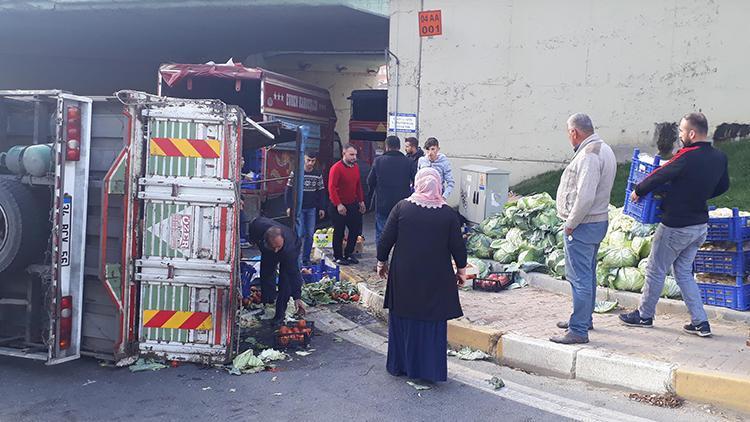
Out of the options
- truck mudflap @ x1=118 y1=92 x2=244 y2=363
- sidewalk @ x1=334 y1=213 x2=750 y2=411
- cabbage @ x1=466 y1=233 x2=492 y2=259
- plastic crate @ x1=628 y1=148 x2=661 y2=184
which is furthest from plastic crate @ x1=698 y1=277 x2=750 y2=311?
truck mudflap @ x1=118 y1=92 x2=244 y2=363

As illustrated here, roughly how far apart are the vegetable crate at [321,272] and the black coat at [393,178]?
112 centimetres

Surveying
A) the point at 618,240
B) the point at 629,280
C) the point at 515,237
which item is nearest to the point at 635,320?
the point at 629,280

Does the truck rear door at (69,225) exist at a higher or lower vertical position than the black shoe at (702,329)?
higher

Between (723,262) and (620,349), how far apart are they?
1.66 meters

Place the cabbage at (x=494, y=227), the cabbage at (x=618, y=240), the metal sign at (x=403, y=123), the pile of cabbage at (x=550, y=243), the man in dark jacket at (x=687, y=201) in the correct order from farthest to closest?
the metal sign at (x=403, y=123), the cabbage at (x=494, y=227), the cabbage at (x=618, y=240), the pile of cabbage at (x=550, y=243), the man in dark jacket at (x=687, y=201)

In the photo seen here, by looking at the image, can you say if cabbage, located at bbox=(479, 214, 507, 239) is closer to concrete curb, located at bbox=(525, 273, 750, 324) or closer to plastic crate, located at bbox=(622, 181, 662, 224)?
concrete curb, located at bbox=(525, 273, 750, 324)

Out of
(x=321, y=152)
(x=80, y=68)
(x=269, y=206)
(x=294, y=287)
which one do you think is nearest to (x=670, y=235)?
(x=294, y=287)

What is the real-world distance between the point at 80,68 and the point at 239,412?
26.2 meters

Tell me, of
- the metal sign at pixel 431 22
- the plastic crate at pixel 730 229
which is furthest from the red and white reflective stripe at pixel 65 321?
the metal sign at pixel 431 22

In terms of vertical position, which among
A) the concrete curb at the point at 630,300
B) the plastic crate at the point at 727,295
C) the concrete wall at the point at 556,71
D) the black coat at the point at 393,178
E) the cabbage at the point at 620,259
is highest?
the concrete wall at the point at 556,71

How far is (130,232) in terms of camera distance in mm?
5477

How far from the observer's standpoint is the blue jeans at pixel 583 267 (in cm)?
577

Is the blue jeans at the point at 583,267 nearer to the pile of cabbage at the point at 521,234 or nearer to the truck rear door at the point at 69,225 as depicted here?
the pile of cabbage at the point at 521,234

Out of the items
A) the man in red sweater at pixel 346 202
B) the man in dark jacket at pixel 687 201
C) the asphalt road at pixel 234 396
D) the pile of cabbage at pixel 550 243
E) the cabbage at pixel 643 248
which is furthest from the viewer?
the man in red sweater at pixel 346 202
